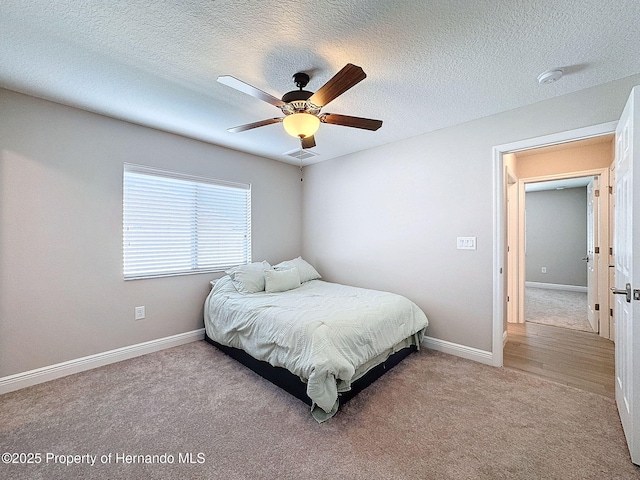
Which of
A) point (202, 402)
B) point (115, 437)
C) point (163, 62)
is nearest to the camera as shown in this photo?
point (115, 437)

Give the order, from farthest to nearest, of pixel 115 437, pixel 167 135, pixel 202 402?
pixel 167 135
pixel 202 402
pixel 115 437

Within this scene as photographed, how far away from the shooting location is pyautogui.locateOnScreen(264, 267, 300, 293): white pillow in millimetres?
3254

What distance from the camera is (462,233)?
293 centimetres

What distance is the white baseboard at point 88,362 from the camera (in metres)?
2.28

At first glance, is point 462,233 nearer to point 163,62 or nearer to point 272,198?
point 272,198

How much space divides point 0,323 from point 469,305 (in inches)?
166

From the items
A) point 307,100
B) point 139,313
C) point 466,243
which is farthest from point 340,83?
point 139,313

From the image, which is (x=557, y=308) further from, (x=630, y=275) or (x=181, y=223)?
(x=181, y=223)

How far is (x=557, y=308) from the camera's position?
15.6 ft

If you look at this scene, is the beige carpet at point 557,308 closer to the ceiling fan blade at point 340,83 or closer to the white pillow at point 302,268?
the white pillow at point 302,268

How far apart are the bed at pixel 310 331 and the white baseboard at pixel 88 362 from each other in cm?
38

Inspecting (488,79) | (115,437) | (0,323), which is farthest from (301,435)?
(488,79)

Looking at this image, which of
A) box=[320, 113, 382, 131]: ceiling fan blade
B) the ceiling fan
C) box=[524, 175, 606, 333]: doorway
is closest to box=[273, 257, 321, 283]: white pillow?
the ceiling fan

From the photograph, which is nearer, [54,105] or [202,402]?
[202,402]
